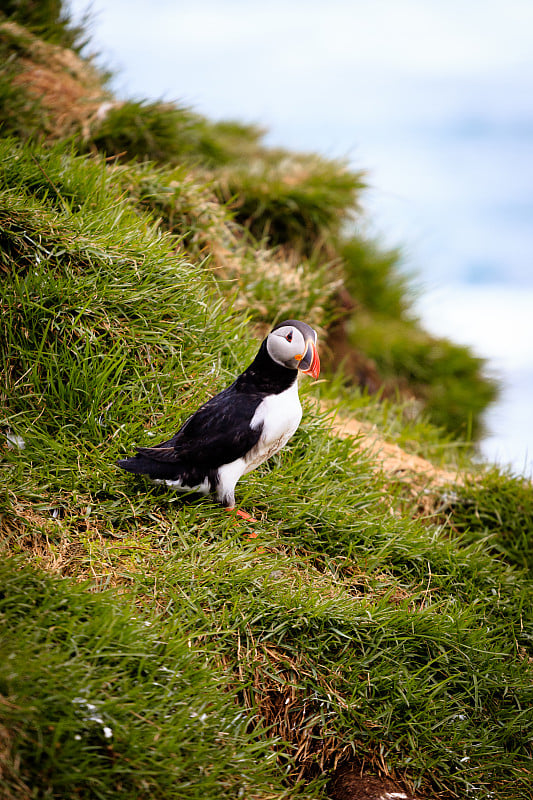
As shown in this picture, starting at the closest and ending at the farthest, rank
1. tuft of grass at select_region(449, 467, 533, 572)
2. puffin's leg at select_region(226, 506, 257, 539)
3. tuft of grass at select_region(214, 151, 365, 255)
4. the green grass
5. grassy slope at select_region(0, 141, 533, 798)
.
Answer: the green grass, grassy slope at select_region(0, 141, 533, 798), puffin's leg at select_region(226, 506, 257, 539), tuft of grass at select_region(449, 467, 533, 572), tuft of grass at select_region(214, 151, 365, 255)

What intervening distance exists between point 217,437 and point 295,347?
536 mm

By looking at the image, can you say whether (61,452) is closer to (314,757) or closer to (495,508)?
(314,757)

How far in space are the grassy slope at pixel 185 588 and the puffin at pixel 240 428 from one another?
0.70 ft

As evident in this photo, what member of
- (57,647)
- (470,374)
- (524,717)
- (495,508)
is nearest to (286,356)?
(57,647)

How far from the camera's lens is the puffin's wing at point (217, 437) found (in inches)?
120

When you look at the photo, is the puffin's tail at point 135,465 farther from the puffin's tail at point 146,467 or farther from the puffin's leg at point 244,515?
the puffin's leg at point 244,515

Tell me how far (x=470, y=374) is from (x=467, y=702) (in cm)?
823

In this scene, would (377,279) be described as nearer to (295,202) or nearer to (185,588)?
(295,202)

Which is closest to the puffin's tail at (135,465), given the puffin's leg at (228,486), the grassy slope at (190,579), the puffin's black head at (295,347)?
the grassy slope at (190,579)

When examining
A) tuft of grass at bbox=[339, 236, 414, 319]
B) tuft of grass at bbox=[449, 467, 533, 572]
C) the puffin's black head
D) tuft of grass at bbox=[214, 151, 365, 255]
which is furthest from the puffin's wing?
tuft of grass at bbox=[339, 236, 414, 319]

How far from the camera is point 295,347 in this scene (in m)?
3.01

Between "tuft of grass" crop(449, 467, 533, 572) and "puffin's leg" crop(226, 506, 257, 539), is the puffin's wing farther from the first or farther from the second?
"tuft of grass" crop(449, 467, 533, 572)

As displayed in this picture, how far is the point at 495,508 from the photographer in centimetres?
463

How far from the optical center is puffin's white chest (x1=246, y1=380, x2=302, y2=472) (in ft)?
10.1
